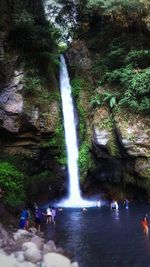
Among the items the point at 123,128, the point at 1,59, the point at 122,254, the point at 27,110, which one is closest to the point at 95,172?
the point at 123,128

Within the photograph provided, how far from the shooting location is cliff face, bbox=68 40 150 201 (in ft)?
87.2

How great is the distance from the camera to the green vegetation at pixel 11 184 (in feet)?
73.8

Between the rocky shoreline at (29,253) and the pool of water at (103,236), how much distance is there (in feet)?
3.10

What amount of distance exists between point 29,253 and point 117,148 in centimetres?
1407

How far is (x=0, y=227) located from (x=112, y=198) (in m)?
13.1

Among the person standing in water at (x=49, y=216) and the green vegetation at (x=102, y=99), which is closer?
the person standing in water at (x=49, y=216)

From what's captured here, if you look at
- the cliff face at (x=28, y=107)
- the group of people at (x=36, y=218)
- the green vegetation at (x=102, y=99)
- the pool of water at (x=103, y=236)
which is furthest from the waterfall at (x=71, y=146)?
the group of people at (x=36, y=218)

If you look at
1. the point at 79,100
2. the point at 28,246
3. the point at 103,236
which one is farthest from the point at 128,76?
the point at 28,246

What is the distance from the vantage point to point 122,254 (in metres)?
16.3

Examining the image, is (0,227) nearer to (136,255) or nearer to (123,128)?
(136,255)

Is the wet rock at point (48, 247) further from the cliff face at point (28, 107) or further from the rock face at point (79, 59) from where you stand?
the rock face at point (79, 59)

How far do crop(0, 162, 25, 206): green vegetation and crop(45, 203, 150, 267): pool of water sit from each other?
2.50 m

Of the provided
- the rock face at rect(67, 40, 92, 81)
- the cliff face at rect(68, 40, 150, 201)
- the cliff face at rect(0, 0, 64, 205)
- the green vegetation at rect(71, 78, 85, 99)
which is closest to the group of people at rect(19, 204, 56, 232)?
the cliff face at rect(0, 0, 64, 205)

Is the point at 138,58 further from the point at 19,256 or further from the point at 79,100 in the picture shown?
the point at 19,256
